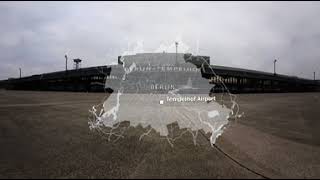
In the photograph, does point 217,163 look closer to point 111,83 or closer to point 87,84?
point 111,83

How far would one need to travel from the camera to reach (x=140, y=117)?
39.3ft

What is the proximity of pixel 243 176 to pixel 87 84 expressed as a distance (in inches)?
1827

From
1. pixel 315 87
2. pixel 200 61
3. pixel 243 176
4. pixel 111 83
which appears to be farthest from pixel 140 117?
pixel 315 87

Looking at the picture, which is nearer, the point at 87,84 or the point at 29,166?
the point at 29,166

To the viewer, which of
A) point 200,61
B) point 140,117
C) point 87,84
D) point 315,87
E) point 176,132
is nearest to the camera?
point 176,132

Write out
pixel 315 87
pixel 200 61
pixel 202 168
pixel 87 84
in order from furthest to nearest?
pixel 315 87 < pixel 87 84 < pixel 200 61 < pixel 202 168

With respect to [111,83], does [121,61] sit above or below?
above

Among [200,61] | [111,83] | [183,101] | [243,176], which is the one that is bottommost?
[243,176]

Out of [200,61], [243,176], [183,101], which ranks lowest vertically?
[243,176]

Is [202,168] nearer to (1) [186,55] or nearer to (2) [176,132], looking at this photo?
(2) [176,132]

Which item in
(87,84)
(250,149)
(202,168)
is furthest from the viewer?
(87,84)

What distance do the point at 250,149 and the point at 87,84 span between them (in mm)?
44564

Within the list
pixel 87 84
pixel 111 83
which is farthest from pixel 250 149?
pixel 87 84

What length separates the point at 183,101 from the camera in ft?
40.8
